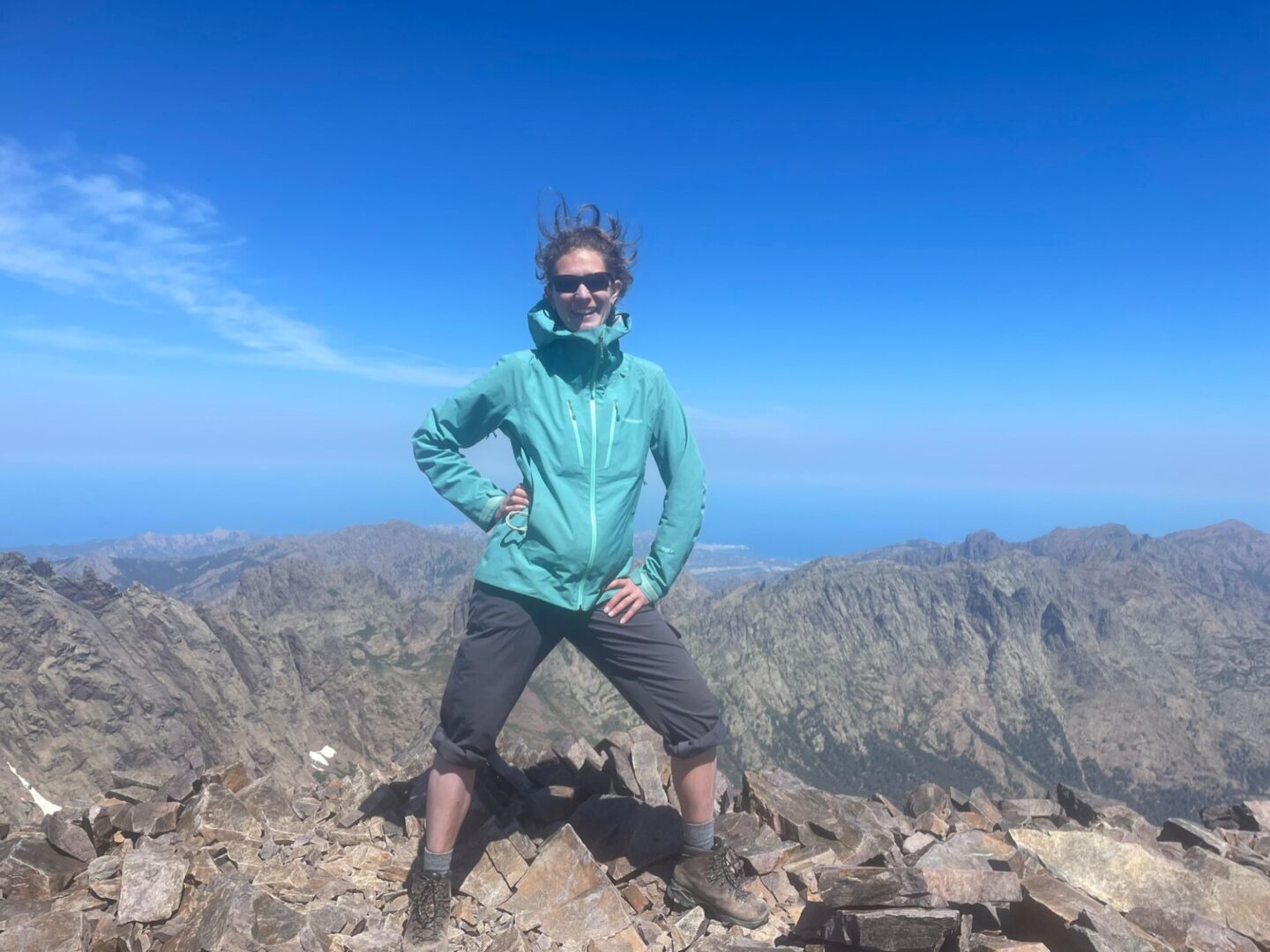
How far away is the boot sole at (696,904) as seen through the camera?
28.9 ft

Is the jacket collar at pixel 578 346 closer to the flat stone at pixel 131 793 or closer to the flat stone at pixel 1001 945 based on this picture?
the flat stone at pixel 1001 945

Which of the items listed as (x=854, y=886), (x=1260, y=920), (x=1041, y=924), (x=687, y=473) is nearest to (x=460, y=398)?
(x=687, y=473)

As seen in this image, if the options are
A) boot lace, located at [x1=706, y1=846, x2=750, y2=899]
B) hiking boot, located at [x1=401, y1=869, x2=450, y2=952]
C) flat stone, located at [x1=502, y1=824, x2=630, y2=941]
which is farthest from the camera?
boot lace, located at [x1=706, y1=846, x2=750, y2=899]

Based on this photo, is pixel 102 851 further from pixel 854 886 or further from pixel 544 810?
pixel 854 886

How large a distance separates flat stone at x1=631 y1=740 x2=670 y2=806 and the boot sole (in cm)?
258

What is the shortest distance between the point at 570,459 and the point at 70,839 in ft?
28.9

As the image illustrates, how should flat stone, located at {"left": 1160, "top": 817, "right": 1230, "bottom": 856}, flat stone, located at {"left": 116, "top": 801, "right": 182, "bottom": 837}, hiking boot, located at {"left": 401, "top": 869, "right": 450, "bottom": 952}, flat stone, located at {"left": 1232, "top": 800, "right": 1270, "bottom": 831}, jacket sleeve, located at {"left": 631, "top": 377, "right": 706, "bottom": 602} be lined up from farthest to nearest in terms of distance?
flat stone, located at {"left": 1232, "top": 800, "right": 1270, "bottom": 831} → flat stone, located at {"left": 1160, "top": 817, "right": 1230, "bottom": 856} → flat stone, located at {"left": 116, "top": 801, "right": 182, "bottom": 837} → jacket sleeve, located at {"left": 631, "top": 377, "right": 706, "bottom": 602} → hiking boot, located at {"left": 401, "top": 869, "right": 450, "bottom": 952}

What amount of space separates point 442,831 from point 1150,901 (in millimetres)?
9886

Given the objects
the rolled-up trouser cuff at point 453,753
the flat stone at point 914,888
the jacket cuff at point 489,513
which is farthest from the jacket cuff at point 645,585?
the flat stone at point 914,888

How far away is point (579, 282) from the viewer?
8.74 m

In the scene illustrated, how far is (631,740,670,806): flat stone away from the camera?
1235 cm

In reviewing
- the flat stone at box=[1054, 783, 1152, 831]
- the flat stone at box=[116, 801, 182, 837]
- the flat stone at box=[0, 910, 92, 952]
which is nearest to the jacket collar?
the flat stone at box=[0, 910, 92, 952]

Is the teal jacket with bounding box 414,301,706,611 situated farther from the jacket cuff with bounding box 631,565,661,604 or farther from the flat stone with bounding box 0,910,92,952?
the flat stone with bounding box 0,910,92,952

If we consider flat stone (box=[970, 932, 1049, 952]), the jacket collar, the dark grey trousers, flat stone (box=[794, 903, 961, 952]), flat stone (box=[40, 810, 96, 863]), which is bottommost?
flat stone (box=[40, 810, 96, 863])
